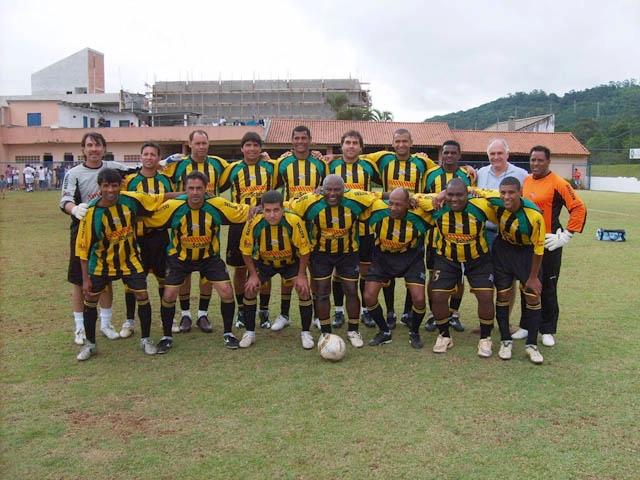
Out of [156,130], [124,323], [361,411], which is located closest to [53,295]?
[124,323]

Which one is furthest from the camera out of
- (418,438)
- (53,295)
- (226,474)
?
(53,295)

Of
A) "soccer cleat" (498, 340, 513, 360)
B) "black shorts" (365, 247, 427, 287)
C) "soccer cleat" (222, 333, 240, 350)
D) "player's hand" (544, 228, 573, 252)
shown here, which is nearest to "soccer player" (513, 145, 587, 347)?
"player's hand" (544, 228, 573, 252)

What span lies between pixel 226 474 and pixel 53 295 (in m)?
5.46

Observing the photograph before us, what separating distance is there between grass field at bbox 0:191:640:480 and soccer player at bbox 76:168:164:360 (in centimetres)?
41

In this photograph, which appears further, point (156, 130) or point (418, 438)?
point (156, 130)

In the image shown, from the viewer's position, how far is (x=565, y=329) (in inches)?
238

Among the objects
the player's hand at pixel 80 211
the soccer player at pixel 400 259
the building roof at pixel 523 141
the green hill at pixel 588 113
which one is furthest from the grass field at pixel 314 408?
the green hill at pixel 588 113

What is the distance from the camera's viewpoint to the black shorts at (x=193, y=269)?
18.4 ft

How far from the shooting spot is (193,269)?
18.6 feet

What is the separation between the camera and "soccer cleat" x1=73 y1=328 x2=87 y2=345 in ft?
18.1

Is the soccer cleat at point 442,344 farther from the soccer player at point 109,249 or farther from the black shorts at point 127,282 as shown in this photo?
the black shorts at point 127,282

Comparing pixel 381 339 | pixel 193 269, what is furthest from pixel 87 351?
pixel 381 339

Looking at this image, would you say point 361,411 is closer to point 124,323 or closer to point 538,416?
point 538,416

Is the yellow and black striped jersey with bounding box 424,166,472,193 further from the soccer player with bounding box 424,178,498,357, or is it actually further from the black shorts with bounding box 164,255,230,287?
the black shorts with bounding box 164,255,230,287
